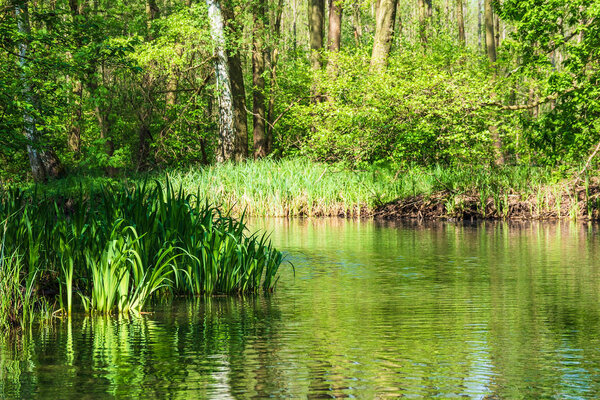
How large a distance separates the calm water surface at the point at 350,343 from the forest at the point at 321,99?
6.74 meters

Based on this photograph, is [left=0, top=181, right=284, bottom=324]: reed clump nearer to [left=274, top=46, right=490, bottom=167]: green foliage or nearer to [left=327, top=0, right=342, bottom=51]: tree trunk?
[left=274, top=46, right=490, bottom=167]: green foliage

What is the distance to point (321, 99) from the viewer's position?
101 feet

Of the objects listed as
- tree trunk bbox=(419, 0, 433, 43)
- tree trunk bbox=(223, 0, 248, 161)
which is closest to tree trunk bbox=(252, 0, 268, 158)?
tree trunk bbox=(223, 0, 248, 161)

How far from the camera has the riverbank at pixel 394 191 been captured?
1948 centimetres

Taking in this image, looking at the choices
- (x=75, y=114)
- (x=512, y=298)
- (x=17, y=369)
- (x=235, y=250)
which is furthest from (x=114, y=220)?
(x=75, y=114)

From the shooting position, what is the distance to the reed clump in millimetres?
7215

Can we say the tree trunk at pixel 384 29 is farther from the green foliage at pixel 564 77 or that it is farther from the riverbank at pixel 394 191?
the green foliage at pixel 564 77

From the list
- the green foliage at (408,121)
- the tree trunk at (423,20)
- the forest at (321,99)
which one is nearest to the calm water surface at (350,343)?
the forest at (321,99)

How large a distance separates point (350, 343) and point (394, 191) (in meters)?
16.1

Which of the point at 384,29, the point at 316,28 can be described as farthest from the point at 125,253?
the point at 316,28

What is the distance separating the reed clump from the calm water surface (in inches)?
11.8

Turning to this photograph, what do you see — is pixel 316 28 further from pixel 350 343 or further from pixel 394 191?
pixel 350 343

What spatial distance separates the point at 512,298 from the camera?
26.5ft

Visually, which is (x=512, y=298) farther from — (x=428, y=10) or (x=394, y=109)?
(x=428, y=10)
